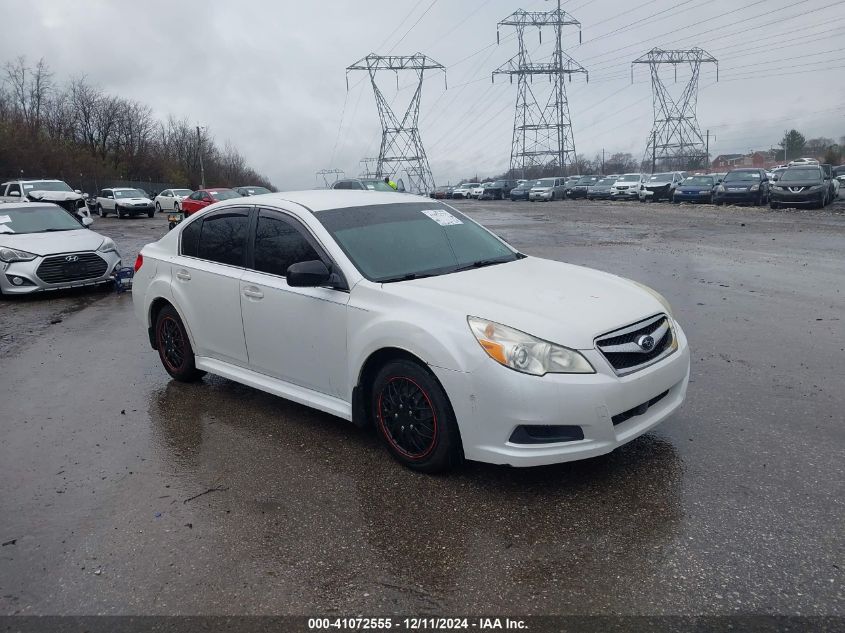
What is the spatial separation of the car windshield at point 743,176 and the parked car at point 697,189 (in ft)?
6.21

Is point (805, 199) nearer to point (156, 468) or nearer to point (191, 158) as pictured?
point (156, 468)

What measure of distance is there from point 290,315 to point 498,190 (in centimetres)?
5649

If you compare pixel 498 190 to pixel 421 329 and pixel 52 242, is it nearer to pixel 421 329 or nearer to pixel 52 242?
pixel 52 242

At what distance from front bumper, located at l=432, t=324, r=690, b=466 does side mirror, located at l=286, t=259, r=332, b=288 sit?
1084 millimetres

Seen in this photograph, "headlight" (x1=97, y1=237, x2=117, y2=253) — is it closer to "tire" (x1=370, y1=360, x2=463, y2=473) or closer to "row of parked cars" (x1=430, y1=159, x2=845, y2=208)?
"tire" (x1=370, y1=360, x2=463, y2=473)

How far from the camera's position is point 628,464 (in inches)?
169

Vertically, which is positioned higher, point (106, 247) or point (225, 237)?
point (225, 237)

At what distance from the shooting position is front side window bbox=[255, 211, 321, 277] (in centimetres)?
497

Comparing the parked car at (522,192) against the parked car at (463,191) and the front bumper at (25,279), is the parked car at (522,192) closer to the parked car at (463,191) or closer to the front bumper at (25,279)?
the parked car at (463,191)

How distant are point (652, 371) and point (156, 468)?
312 centimetres

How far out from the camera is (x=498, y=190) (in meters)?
59.9

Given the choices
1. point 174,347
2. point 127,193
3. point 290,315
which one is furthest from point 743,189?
point 127,193

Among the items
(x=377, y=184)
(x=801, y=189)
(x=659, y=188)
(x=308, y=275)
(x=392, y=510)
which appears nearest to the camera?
(x=392, y=510)

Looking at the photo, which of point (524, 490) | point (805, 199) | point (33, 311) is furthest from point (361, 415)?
point (805, 199)
